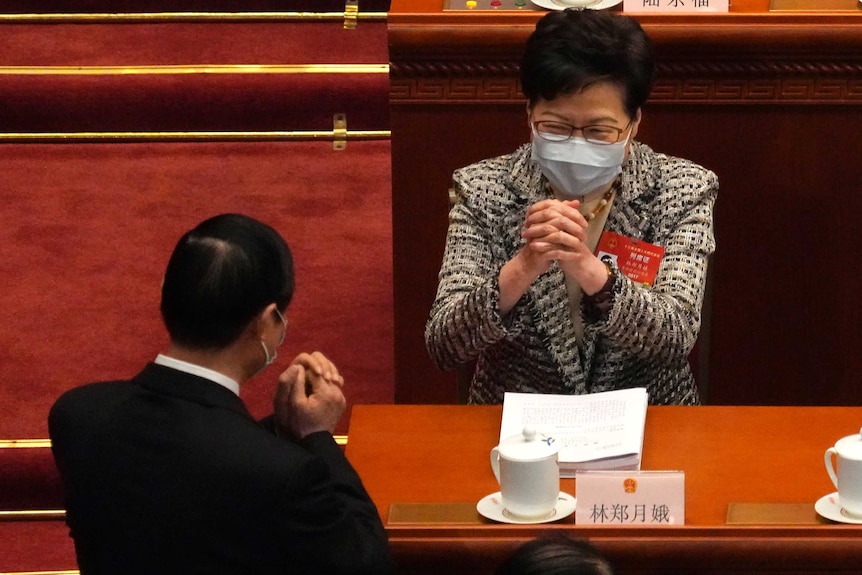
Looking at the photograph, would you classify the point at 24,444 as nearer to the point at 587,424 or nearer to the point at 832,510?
the point at 587,424

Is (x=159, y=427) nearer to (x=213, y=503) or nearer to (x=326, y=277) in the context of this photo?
(x=213, y=503)

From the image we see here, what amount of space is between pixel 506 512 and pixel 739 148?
1.07m

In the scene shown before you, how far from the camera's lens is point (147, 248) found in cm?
317

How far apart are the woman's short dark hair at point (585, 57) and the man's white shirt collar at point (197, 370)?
0.68 m

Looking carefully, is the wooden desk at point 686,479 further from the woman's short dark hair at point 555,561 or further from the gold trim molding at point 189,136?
the gold trim molding at point 189,136

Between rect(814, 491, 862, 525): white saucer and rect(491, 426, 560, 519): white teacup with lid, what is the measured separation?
26 centimetres

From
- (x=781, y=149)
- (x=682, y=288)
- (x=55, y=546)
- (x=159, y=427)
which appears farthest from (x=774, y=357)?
(x=159, y=427)

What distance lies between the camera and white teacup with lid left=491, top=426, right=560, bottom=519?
1.54 meters

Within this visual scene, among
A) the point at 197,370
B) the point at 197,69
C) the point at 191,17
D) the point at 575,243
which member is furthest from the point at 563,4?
the point at 191,17

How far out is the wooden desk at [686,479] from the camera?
1.52 m

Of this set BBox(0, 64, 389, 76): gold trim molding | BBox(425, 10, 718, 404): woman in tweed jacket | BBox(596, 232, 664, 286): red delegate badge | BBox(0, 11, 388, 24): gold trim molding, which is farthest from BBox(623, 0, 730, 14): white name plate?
BBox(0, 11, 388, 24): gold trim molding

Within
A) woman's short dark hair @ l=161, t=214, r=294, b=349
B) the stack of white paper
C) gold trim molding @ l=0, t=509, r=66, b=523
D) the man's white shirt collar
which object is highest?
woman's short dark hair @ l=161, t=214, r=294, b=349

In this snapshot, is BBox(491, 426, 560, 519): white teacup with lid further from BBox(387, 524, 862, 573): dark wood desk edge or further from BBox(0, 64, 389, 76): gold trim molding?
BBox(0, 64, 389, 76): gold trim molding

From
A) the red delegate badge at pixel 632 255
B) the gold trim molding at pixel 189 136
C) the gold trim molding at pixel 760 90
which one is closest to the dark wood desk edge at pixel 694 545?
the red delegate badge at pixel 632 255
